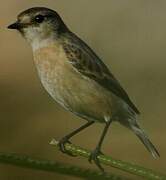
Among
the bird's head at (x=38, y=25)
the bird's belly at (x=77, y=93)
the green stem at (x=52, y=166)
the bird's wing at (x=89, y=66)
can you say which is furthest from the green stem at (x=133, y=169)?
the bird's wing at (x=89, y=66)

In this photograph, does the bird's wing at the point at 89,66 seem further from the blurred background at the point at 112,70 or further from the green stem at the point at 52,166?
the green stem at the point at 52,166

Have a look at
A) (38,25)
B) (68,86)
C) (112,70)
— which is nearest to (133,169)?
(68,86)

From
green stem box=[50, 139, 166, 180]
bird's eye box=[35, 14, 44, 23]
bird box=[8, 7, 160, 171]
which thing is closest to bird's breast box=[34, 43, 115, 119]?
bird box=[8, 7, 160, 171]

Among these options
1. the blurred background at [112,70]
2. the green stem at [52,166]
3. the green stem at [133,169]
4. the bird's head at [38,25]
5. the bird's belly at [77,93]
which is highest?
the green stem at [52,166]

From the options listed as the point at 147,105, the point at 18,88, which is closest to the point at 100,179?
the point at 147,105

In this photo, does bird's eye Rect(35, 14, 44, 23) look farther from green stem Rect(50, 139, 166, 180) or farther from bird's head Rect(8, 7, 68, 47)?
green stem Rect(50, 139, 166, 180)
